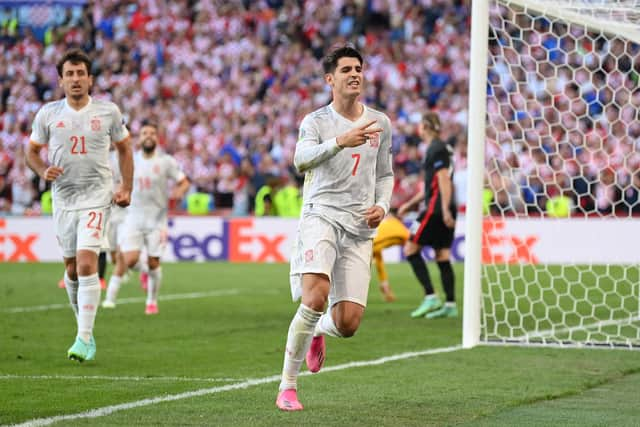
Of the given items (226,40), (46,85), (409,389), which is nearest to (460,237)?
(226,40)

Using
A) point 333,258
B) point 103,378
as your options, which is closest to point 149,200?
point 103,378

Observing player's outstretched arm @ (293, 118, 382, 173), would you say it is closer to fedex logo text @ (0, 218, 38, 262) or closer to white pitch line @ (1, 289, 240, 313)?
white pitch line @ (1, 289, 240, 313)

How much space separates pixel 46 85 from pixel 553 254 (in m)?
14.3

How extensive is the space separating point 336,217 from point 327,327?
0.69 meters

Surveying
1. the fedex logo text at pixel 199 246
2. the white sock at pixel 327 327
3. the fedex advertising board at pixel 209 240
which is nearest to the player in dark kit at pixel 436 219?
the white sock at pixel 327 327

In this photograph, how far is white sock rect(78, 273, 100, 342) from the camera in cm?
875

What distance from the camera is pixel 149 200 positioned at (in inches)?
559

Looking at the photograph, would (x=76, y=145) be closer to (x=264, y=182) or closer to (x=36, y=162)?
(x=36, y=162)

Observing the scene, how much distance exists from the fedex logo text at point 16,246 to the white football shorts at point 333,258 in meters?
17.6

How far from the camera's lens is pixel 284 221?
76.1 ft

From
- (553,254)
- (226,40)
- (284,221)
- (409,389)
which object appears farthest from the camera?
(226,40)

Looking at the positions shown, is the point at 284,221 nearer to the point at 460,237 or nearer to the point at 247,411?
the point at 460,237

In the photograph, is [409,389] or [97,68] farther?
[97,68]

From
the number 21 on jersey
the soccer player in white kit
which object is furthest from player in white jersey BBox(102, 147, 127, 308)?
the number 21 on jersey
